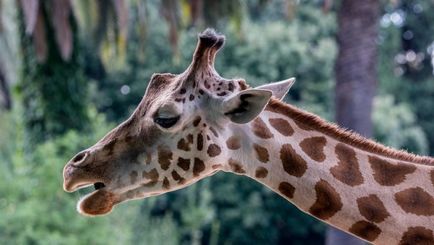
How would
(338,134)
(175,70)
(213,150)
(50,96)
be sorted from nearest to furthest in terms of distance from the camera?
(213,150) → (338,134) → (50,96) → (175,70)

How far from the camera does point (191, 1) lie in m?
14.3

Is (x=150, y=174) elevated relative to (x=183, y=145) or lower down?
lower down

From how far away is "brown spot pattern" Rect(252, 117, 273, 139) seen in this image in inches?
168

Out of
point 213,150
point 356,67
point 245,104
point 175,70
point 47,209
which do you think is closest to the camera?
point 245,104

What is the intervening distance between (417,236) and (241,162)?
0.78m

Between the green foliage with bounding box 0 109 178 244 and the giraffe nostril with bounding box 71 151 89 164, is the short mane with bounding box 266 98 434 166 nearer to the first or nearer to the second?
the giraffe nostril with bounding box 71 151 89 164

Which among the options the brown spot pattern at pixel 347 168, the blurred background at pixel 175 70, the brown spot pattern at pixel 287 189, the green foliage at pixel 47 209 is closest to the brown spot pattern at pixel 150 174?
the brown spot pattern at pixel 287 189

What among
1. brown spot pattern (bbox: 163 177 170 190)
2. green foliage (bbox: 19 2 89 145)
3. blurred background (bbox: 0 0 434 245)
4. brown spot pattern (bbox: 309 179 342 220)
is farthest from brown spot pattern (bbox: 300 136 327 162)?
green foliage (bbox: 19 2 89 145)

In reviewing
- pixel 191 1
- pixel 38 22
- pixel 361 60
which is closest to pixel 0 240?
pixel 38 22

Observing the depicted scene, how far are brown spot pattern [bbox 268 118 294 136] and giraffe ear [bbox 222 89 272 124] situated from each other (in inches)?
8.1

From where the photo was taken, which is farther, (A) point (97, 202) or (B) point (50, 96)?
(B) point (50, 96)

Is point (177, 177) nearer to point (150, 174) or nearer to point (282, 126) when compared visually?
point (150, 174)

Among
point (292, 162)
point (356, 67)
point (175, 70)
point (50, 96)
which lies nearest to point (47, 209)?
point (50, 96)

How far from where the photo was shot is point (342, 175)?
13.9 feet
